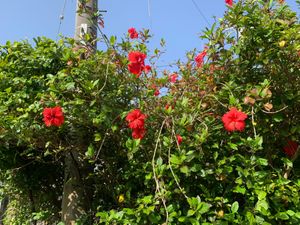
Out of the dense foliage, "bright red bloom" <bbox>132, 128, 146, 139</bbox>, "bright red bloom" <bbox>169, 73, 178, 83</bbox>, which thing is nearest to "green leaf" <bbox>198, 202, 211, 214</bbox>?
the dense foliage

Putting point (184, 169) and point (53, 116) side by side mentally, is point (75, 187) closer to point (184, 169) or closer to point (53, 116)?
point (53, 116)

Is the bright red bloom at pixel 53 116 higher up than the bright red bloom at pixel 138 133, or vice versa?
the bright red bloom at pixel 53 116

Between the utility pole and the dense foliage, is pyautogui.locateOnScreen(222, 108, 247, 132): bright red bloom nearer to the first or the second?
the dense foliage

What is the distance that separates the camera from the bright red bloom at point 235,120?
2160mm

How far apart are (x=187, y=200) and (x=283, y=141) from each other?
78 cm

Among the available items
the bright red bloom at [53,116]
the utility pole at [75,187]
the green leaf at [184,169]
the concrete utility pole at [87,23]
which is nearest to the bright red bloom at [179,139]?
the green leaf at [184,169]

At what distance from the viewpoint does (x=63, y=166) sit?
3.24 meters

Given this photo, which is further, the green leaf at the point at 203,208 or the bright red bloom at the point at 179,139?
the bright red bloom at the point at 179,139

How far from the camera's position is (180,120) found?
7.56 feet

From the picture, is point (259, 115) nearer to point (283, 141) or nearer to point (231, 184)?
point (283, 141)

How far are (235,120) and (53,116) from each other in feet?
3.29

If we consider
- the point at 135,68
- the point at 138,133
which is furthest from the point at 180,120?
the point at 135,68

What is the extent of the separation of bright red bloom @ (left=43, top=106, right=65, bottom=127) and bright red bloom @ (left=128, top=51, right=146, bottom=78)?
0.49 meters

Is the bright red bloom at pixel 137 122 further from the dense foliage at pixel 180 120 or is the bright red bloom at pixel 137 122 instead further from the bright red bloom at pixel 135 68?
the bright red bloom at pixel 135 68
